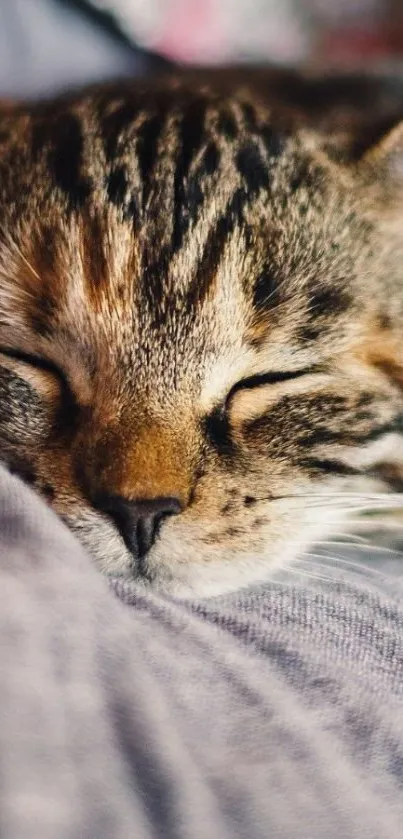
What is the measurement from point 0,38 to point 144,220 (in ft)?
0.94

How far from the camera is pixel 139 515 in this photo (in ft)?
1.93

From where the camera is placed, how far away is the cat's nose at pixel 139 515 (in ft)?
1.91

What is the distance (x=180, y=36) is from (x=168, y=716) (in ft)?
1.99

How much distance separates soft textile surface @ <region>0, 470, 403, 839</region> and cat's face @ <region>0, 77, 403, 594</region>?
Result: 0.27 feet

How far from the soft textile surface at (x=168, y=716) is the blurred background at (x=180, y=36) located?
1.48 feet

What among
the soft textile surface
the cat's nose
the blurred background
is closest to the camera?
the soft textile surface

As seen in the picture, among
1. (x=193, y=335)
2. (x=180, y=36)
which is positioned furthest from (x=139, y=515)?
(x=180, y=36)

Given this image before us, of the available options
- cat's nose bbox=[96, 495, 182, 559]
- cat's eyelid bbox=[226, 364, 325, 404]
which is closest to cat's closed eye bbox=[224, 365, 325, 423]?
cat's eyelid bbox=[226, 364, 325, 404]

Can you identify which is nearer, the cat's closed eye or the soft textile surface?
the soft textile surface

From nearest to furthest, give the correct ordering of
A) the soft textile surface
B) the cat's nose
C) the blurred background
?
the soft textile surface → the cat's nose → the blurred background

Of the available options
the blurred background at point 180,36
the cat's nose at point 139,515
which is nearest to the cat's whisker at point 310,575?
the cat's nose at point 139,515

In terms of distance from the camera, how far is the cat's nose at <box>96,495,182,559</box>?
583 millimetres

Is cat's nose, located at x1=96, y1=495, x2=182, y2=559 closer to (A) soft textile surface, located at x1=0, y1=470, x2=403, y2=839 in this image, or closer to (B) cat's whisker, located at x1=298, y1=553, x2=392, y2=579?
(A) soft textile surface, located at x1=0, y1=470, x2=403, y2=839

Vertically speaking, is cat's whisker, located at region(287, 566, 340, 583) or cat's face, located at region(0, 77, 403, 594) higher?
cat's face, located at region(0, 77, 403, 594)
